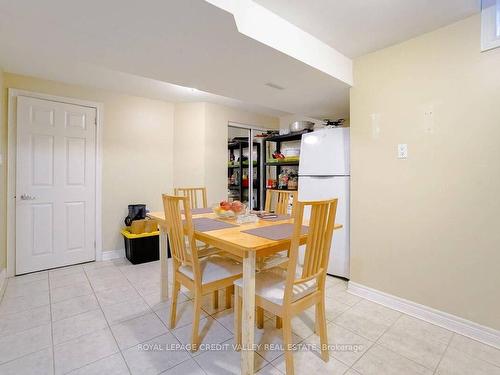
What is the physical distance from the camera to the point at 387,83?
2.17 metres

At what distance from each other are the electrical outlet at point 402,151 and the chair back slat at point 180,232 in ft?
5.72

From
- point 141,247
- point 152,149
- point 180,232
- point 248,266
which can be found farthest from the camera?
point 152,149

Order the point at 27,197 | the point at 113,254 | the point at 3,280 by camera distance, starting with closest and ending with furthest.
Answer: the point at 3,280 < the point at 27,197 < the point at 113,254

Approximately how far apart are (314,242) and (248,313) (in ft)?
1.74

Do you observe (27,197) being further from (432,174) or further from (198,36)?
(432,174)

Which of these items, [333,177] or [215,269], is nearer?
[215,269]

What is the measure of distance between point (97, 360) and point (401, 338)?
200cm

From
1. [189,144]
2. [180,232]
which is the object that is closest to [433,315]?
[180,232]

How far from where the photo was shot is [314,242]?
1.39 metres

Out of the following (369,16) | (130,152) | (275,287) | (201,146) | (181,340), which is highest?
(369,16)

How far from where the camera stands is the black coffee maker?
3.41 meters

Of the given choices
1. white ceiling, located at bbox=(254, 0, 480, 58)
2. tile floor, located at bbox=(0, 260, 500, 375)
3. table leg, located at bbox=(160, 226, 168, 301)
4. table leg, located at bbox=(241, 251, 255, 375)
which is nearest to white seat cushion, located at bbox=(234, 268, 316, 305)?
table leg, located at bbox=(241, 251, 255, 375)

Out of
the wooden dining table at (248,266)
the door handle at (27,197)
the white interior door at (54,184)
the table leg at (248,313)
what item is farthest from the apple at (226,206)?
the door handle at (27,197)

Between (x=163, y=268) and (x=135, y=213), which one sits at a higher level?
(x=135, y=213)
